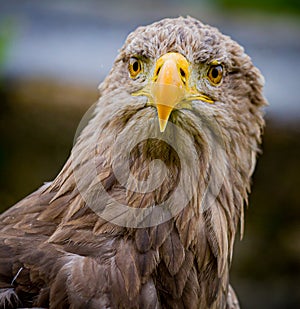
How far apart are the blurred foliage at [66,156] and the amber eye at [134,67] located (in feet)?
8.34

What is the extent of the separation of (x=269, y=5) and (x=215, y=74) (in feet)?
20.9

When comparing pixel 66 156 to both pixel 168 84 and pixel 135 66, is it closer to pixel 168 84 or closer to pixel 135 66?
pixel 135 66

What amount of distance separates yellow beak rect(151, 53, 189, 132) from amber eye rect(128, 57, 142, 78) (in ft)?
0.42

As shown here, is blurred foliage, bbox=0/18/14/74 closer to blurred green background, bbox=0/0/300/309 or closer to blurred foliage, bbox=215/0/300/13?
blurred green background, bbox=0/0/300/309

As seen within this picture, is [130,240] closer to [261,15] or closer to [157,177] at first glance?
[157,177]

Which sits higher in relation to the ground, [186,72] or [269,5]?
[269,5]

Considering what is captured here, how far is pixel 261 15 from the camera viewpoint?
8086 mm

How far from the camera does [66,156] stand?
5113 mm

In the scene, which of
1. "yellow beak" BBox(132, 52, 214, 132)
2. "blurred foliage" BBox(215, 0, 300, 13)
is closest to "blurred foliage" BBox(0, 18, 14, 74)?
"yellow beak" BBox(132, 52, 214, 132)

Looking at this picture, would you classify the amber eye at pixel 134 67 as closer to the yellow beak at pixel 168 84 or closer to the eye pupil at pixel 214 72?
the yellow beak at pixel 168 84

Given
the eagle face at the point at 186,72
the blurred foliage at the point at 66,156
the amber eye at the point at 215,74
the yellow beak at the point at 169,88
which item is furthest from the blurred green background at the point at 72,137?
the yellow beak at the point at 169,88

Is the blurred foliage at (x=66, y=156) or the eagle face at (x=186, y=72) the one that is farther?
the blurred foliage at (x=66, y=156)

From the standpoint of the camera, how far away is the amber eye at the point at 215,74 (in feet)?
8.28

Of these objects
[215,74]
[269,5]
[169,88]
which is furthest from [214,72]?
[269,5]
